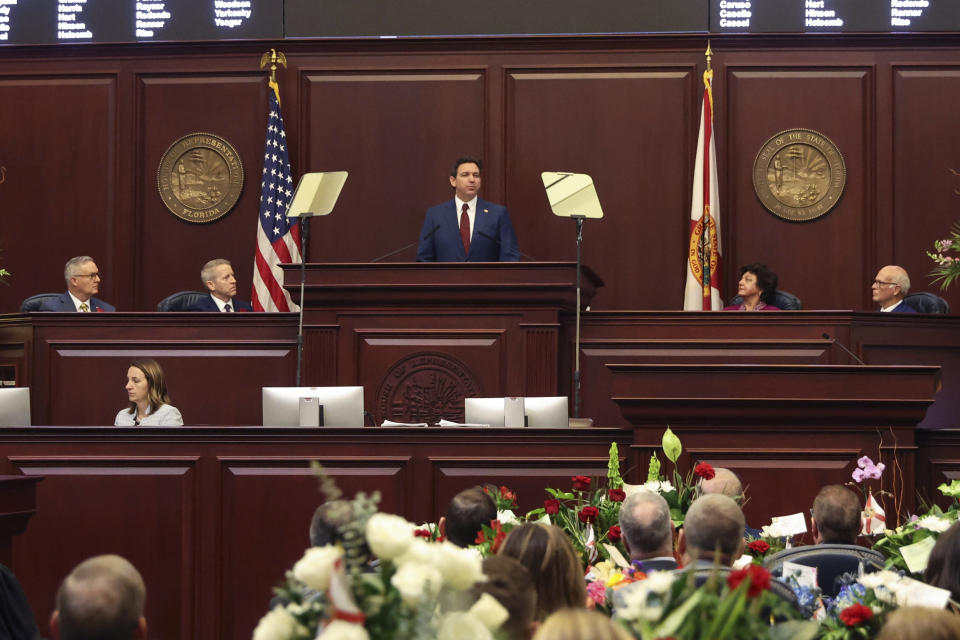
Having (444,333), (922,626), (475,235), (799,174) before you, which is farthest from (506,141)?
(922,626)

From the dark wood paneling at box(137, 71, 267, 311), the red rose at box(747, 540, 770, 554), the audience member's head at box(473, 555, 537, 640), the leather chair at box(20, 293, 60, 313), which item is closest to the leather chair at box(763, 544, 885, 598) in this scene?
the red rose at box(747, 540, 770, 554)

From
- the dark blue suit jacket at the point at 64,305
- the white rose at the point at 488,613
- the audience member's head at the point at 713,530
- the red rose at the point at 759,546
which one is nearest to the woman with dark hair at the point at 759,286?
the dark blue suit jacket at the point at 64,305

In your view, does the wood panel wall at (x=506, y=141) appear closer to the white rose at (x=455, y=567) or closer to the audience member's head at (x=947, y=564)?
the audience member's head at (x=947, y=564)

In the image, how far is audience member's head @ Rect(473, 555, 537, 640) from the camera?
2.29m

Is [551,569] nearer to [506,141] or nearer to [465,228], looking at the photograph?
[465,228]

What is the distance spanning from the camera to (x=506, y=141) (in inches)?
416

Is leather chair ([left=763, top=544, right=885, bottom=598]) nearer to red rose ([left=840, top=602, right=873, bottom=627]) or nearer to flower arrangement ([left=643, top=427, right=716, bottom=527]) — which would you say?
flower arrangement ([left=643, top=427, right=716, bottom=527])

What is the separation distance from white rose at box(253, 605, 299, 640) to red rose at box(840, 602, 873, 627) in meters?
1.32

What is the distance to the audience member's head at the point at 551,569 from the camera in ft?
9.33

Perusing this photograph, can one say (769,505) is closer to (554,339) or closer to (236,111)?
(554,339)

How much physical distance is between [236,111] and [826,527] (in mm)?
7639

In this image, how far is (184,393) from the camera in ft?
26.4

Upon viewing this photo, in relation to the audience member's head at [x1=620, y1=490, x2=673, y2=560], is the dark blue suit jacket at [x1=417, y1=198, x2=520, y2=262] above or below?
above

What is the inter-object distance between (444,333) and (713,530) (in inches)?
163
